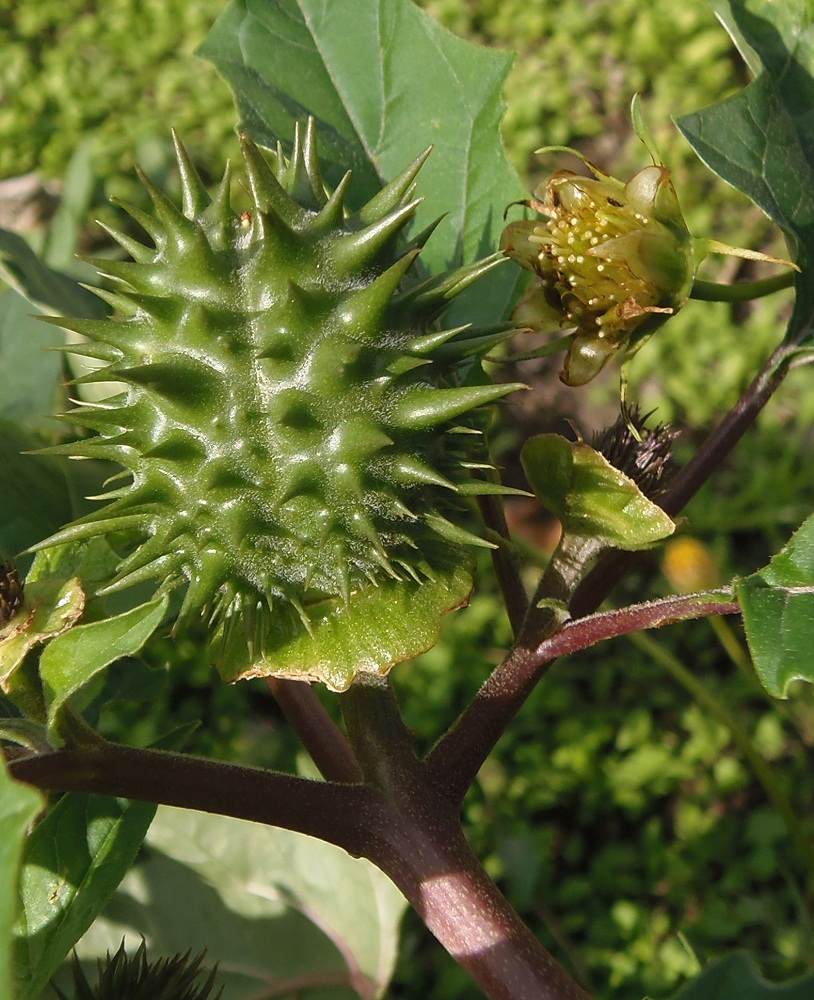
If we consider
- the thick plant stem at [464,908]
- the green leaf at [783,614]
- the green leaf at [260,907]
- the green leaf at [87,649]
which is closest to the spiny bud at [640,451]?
the green leaf at [783,614]

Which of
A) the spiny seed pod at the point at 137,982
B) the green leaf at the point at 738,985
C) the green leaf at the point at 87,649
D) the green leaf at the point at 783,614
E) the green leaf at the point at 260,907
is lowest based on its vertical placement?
the green leaf at the point at 260,907

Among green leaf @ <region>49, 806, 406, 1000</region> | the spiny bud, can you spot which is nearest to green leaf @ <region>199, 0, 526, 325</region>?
the spiny bud

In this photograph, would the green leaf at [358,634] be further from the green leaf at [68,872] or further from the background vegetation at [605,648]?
the background vegetation at [605,648]

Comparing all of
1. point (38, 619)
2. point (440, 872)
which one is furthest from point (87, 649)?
point (440, 872)

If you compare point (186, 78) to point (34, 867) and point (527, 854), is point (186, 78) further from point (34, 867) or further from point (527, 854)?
point (34, 867)

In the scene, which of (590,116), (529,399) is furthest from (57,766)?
(590,116)

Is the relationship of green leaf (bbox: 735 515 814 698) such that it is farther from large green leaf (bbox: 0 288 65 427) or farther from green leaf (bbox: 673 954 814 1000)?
large green leaf (bbox: 0 288 65 427)

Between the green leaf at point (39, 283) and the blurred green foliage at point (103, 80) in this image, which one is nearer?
the green leaf at point (39, 283)
